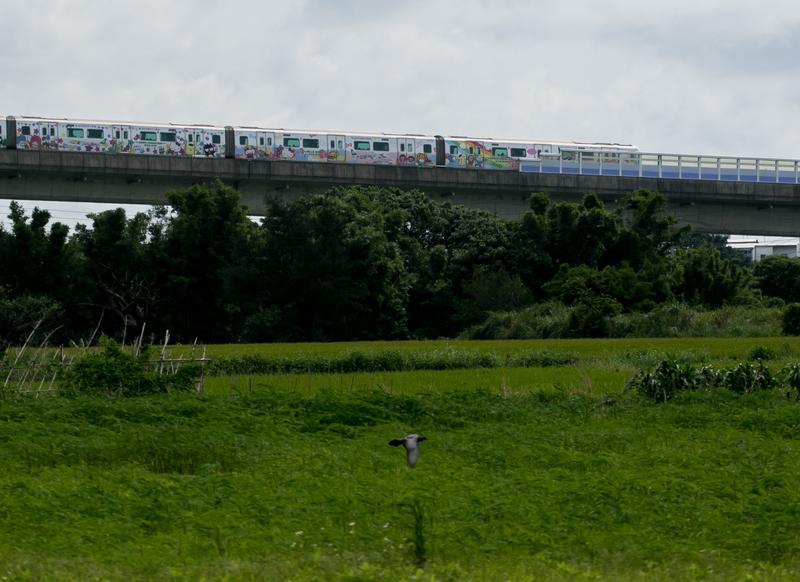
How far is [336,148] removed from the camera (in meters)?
58.6

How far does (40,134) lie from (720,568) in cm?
4873

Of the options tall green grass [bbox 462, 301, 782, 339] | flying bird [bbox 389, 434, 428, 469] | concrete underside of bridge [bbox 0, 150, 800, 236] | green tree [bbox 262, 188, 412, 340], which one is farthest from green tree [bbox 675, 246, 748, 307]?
flying bird [bbox 389, 434, 428, 469]

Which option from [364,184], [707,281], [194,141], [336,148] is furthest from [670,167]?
[194,141]

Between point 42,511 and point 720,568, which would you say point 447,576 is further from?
point 42,511

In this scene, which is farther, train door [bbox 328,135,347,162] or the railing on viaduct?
train door [bbox 328,135,347,162]

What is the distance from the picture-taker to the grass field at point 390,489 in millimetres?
9469

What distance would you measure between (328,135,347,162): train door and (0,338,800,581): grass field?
38972 millimetres

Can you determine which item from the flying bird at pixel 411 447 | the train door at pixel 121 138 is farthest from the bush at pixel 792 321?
the flying bird at pixel 411 447

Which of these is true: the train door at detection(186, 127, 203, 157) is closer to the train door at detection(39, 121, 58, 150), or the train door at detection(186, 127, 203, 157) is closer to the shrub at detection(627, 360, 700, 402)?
the train door at detection(39, 121, 58, 150)

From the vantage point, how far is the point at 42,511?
11.1 metres

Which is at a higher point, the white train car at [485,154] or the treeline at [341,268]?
the white train car at [485,154]

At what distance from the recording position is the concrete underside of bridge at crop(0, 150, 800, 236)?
49.5 meters

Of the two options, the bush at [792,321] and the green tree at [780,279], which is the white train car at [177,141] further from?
the green tree at [780,279]

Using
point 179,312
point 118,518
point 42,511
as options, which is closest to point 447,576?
point 118,518
